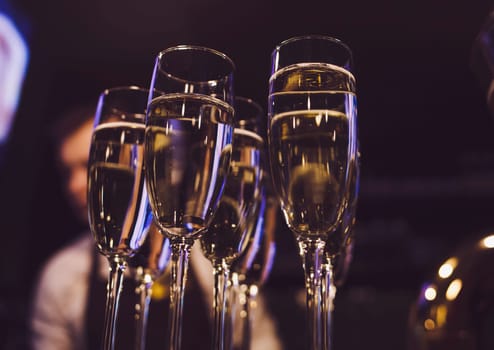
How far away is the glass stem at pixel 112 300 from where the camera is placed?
482 millimetres

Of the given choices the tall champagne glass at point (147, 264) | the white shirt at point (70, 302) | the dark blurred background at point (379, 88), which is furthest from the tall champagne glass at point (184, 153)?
the dark blurred background at point (379, 88)

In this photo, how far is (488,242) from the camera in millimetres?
389

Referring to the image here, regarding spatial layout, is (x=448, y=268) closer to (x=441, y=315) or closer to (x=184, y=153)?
(x=441, y=315)

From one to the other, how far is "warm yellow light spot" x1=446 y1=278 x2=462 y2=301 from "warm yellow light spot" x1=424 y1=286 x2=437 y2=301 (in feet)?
0.04

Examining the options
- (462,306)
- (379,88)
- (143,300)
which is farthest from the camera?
(379,88)

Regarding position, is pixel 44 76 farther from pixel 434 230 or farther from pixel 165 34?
pixel 434 230

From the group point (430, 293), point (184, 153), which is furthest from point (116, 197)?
point (430, 293)

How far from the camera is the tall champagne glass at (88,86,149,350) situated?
1.73 ft

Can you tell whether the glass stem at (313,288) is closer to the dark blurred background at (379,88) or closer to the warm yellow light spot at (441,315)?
the warm yellow light spot at (441,315)

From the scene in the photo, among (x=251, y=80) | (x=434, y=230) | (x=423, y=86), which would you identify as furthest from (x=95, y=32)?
(x=434, y=230)

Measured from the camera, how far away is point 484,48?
19.0 inches

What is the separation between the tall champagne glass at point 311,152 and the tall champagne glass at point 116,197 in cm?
15

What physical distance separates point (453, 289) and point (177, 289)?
0.76 ft

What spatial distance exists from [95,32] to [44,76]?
0.72 m
